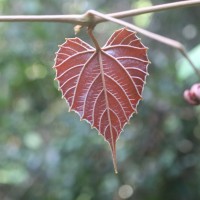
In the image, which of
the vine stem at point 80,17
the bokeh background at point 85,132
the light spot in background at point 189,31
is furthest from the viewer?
the light spot in background at point 189,31

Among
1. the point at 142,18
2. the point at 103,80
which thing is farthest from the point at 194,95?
the point at 142,18

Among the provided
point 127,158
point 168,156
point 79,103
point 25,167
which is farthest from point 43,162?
point 79,103

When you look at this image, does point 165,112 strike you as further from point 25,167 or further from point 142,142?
point 25,167

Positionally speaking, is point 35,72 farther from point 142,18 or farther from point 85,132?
point 142,18

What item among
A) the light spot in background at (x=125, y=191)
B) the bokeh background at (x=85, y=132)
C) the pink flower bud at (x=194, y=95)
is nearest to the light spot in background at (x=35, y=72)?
the bokeh background at (x=85, y=132)

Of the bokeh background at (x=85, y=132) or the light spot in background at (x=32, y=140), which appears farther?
the light spot in background at (x=32, y=140)

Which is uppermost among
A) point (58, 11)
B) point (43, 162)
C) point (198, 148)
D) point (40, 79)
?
point (58, 11)

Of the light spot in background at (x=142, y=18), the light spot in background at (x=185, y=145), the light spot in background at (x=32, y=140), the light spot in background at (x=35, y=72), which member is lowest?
the light spot in background at (x=185, y=145)

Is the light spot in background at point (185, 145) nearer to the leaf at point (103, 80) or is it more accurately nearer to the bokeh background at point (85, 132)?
the bokeh background at point (85, 132)
